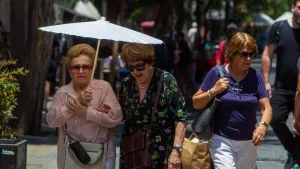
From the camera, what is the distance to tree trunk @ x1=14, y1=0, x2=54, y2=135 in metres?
13.2

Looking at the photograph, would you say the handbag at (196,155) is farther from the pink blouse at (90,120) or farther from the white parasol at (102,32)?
the white parasol at (102,32)

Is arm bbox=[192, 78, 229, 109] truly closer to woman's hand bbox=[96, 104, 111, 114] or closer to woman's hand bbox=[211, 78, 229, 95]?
woman's hand bbox=[211, 78, 229, 95]

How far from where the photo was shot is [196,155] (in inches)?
285

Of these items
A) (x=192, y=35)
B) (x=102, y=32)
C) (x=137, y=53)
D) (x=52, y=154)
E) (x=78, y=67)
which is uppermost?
(x=102, y=32)

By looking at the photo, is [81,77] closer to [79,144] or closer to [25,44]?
[79,144]

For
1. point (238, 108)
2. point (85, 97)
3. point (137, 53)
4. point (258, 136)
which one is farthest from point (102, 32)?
point (258, 136)

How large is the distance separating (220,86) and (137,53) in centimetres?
77

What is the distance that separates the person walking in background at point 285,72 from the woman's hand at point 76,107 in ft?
10.0

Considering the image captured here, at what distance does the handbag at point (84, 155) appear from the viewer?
6031 millimetres

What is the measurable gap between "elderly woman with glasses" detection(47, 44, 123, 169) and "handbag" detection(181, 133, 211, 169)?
3.97 feet

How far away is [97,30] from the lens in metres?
6.21

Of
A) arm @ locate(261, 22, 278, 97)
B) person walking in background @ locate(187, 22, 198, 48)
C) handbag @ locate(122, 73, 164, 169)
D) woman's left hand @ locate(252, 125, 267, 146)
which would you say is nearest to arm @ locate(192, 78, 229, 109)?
woman's left hand @ locate(252, 125, 267, 146)

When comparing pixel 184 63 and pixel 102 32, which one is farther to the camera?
pixel 184 63

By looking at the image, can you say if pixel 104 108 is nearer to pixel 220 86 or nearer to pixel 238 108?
pixel 220 86
